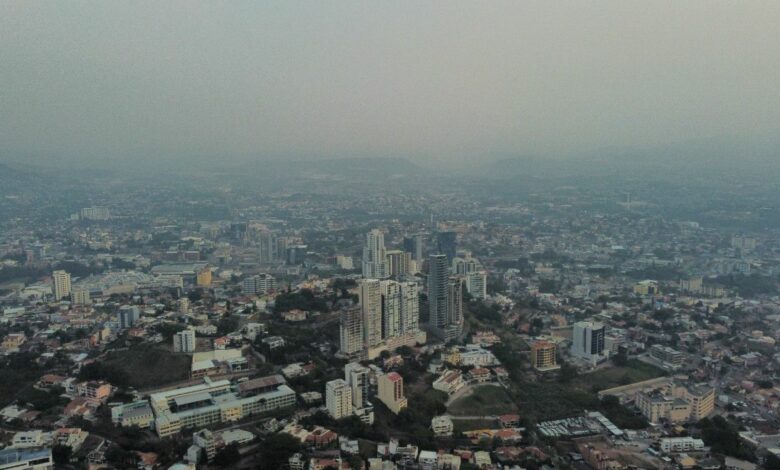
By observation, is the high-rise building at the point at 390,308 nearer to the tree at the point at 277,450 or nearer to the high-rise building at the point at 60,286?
the tree at the point at 277,450

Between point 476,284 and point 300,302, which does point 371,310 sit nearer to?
point 300,302

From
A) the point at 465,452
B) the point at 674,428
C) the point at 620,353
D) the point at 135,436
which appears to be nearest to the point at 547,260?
the point at 620,353

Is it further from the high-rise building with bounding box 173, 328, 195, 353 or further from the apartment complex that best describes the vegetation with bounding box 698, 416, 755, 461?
the high-rise building with bounding box 173, 328, 195, 353

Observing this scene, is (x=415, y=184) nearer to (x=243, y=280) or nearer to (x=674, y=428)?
(x=243, y=280)

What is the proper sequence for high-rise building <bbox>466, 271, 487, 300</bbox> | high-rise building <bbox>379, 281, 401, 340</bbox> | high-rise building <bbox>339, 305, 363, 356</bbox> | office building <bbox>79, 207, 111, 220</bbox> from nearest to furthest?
high-rise building <bbox>339, 305, 363, 356</bbox> → high-rise building <bbox>379, 281, 401, 340</bbox> → high-rise building <bbox>466, 271, 487, 300</bbox> → office building <bbox>79, 207, 111, 220</bbox>

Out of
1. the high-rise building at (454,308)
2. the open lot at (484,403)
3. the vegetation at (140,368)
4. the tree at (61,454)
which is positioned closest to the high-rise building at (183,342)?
the vegetation at (140,368)

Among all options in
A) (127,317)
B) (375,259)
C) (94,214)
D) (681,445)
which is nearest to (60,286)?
(127,317)

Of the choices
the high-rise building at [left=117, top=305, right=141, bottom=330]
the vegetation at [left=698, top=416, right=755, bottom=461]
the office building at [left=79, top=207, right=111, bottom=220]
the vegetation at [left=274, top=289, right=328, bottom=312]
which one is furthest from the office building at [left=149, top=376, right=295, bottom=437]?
the office building at [left=79, top=207, right=111, bottom=220]
